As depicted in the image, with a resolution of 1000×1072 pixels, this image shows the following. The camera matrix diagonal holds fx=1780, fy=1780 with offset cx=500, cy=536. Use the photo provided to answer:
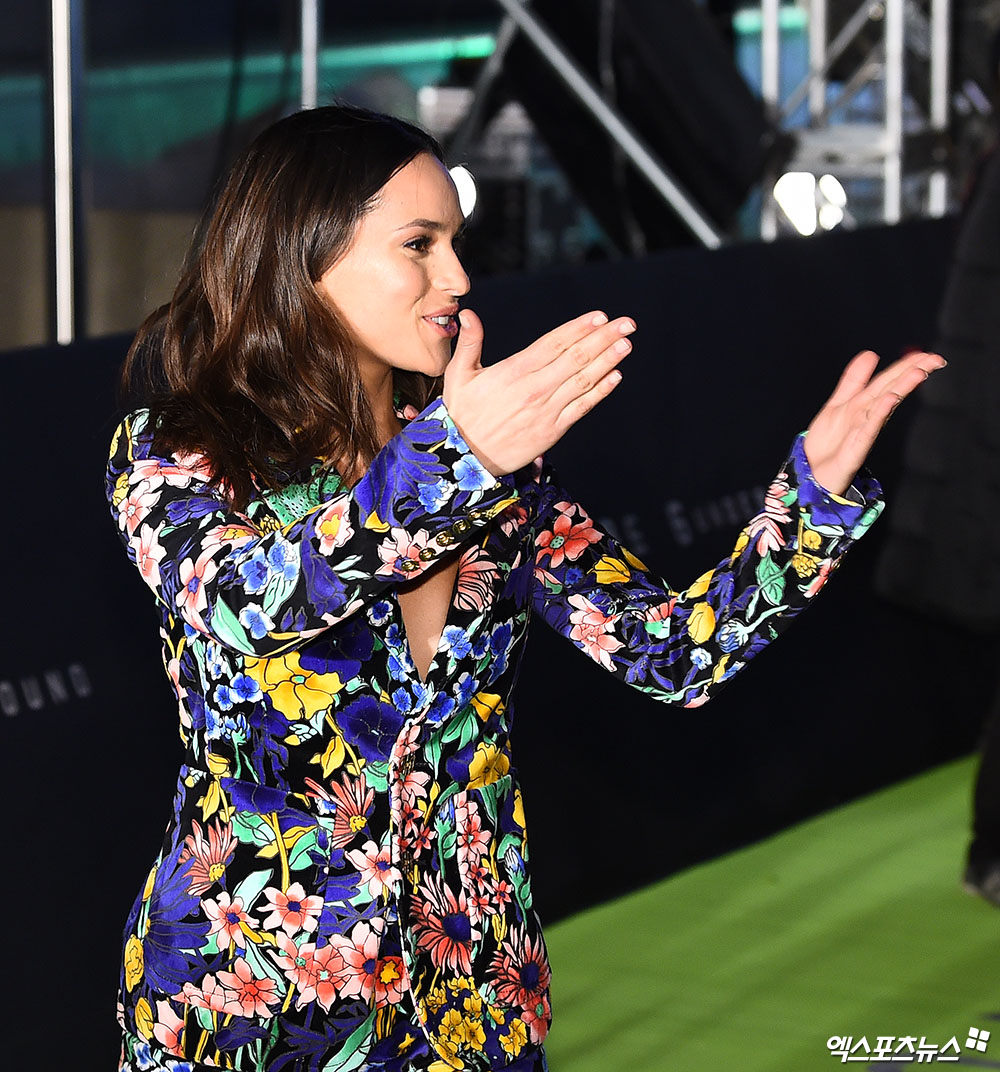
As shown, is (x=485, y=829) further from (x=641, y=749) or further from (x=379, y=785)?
(x=641, y=749)

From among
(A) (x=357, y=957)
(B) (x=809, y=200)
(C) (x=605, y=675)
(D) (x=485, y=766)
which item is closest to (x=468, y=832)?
(D) (x=485, y=766)

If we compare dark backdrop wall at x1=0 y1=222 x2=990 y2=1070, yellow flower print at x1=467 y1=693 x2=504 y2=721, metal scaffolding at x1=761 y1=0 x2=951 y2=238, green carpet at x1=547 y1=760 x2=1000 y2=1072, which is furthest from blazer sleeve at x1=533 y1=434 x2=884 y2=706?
metal scaffolding at x1=761 y1=0 x2=951 y2=238

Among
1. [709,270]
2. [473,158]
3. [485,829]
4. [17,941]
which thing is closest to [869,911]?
[709,270]

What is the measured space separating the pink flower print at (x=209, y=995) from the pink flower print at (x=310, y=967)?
0.05 meters

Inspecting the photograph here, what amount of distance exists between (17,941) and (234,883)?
1085 mm

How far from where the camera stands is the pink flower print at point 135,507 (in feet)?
4.62

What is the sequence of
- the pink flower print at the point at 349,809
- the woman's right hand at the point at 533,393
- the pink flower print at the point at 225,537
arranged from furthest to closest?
the pink flower print at the point at 349,809, the pink flower print at the point at 225,537, the woman's right hand at the point at 533,393

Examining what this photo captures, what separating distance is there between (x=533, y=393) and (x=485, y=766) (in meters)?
0.45

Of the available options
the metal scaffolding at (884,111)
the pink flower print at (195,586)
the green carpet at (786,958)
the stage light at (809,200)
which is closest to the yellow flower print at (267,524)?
the pink flower print at (195,586)

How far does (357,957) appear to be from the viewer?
145 centimetres

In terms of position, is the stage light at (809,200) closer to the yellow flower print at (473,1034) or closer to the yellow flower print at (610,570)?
the yellow flower print at (610,570)

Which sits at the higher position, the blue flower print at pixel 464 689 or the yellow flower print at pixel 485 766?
the blue flower print at pixel 464 689

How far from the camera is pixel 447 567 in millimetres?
1555

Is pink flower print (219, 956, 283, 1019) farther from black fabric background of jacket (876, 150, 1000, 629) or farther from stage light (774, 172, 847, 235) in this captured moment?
stage light (774, 172, 847, 235)
